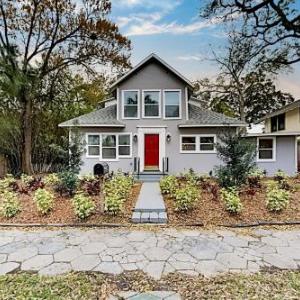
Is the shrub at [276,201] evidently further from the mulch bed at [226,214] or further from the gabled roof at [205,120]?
the gabled roof at [205,120]

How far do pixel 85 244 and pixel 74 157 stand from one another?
3901 mm

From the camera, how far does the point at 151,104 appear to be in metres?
15.3

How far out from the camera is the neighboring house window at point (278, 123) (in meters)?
21.6

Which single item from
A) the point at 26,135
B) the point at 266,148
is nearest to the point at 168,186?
the point at 266,148

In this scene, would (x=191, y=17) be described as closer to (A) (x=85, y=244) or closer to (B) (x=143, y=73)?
(B) (x=143, y=73)

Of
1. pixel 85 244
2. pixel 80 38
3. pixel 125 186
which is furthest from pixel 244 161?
pixel 80 38

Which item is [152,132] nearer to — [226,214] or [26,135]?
[26,135]

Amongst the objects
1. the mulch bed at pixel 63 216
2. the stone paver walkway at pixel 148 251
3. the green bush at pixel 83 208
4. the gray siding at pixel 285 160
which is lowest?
the stone paver walkway at pixel 148 251

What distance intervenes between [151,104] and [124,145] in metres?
2.47

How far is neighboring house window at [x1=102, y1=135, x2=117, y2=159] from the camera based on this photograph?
50.1 ft

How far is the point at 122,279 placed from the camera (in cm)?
394

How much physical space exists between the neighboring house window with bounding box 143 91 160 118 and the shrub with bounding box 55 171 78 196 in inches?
286

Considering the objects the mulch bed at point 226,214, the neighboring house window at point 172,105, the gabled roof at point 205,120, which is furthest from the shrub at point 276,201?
the neighboring house window at point 172,105

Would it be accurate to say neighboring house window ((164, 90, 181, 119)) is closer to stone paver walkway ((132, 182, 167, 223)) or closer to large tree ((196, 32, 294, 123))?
stone paver walkway ((132, 182, 167, 223))
